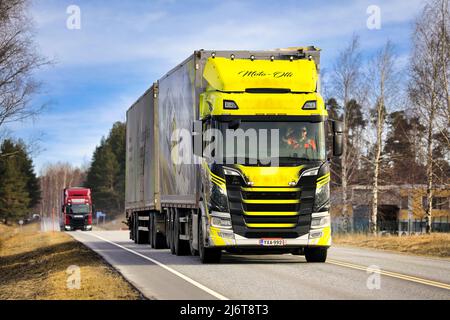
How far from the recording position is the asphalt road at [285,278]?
1176cm

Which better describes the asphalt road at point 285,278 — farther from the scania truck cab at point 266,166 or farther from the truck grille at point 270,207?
the truck grille at point 270,207

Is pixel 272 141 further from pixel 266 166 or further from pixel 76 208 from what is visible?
pixel 76 208

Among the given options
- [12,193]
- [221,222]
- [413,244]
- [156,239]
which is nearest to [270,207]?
[221,222]

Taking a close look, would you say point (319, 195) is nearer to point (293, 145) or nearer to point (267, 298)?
point (293, 145)

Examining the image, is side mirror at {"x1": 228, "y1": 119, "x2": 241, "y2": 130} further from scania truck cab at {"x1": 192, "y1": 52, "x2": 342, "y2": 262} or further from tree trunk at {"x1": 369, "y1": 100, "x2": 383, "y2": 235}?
tree trunk at {"x1": 369, "y1": 100, "x2": 383, "y2": 235}

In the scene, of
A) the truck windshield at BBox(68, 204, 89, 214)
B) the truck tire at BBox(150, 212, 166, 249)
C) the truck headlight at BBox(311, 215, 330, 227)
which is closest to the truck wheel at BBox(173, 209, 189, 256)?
the truck tire at BBox(150, 212, 166, 249)

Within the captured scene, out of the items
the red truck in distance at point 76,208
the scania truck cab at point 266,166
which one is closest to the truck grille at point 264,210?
the scania truck cab at point 266,166

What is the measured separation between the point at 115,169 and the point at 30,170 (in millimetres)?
13745

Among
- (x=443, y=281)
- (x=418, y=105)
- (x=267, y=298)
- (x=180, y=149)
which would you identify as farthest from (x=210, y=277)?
(x=418, y=105)

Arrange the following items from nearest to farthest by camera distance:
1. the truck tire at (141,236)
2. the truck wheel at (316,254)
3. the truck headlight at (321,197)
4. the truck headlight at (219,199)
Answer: the truck headlight at (219,199), the truck headlight at (321,197), the truck wheel at (316,254), the truck tire at (141,236)

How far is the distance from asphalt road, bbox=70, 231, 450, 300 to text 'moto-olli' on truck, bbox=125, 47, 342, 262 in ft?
2.31

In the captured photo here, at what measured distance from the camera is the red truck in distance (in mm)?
65875

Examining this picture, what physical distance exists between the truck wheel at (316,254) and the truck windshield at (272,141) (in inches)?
97.1

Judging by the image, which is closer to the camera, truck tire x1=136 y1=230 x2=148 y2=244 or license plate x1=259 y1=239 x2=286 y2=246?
license plate x1=259 y1=239 x2=286 y2=246
